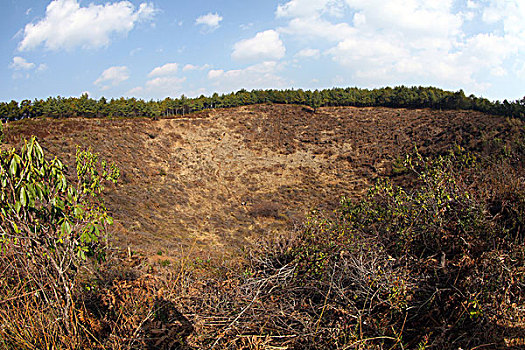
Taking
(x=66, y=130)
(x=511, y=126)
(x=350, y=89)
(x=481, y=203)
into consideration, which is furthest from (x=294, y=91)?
(x=481, y=203)

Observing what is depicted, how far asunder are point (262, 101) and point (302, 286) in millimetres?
43735

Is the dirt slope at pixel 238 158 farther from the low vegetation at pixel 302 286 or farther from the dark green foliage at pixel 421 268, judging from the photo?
the dark green foliage at pixel 421 268

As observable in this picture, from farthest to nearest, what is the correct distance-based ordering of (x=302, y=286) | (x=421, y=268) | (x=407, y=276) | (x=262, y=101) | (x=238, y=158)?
1. (x=262, y=101)
2. (x=238, y=158)
3. (x=302, y=286)
4. (x=421, y=268)
5. (x=407, y=276)

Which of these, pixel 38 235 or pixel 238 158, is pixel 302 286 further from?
pixel 238 158

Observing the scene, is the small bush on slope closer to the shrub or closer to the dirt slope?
the shrub

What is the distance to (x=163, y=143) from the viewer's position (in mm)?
27969

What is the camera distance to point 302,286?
3023 mm

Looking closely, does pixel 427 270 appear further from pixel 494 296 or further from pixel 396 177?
pixel 396 177

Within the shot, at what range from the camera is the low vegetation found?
7.68 ft

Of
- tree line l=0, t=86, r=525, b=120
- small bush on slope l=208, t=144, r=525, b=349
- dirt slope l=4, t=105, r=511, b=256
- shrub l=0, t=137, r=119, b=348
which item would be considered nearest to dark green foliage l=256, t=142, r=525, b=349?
small bush on slope l=208, t=144, r=525, b=349

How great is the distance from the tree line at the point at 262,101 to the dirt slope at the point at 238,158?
2491 mm

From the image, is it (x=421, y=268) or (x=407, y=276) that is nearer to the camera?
(x=407, y=276)

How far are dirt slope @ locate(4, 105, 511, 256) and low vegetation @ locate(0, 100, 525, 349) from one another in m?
7.16

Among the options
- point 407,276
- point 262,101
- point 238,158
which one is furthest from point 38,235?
point 262,101
